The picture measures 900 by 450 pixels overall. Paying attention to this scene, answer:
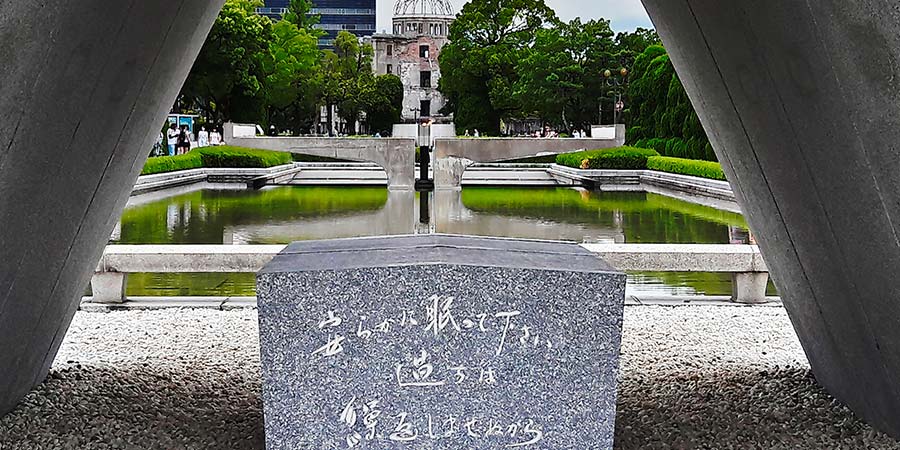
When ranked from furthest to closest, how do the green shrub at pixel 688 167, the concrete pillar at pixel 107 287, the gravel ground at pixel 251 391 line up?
the green shrub at pixel 688 167 < the concrete pillar at pixel 107 287 < the gravel ground at pixel 251 391

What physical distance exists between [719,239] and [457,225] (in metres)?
5.04

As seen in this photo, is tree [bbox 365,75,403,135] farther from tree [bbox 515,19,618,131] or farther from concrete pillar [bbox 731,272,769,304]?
concrete pillar [bbox 731,272,769,304]

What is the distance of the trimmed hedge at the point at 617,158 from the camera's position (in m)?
31.7

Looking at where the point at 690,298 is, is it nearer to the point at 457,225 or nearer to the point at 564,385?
the point at 564,385

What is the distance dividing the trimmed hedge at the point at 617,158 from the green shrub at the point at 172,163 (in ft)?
41.4

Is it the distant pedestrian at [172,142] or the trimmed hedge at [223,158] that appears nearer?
the trimmed hedge at [223,158]

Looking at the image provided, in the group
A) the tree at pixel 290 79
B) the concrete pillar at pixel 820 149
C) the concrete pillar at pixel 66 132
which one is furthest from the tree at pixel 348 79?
the concrete pillar at pixel 820 149

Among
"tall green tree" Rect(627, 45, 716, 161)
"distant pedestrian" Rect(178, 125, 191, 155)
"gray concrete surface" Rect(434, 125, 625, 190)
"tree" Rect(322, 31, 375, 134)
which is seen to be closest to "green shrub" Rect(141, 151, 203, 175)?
"distant pedestrian" Rect(178, 125, 191, 155)

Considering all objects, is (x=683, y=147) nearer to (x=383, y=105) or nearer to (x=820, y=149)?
(x=383, y=105)

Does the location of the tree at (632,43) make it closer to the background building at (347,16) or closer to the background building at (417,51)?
the background building at (417,51)

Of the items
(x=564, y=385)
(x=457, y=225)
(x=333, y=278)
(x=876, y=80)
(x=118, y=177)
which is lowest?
(x=457, y=225)

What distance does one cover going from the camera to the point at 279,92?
47.3 meters

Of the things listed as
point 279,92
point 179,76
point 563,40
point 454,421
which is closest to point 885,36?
point 454,421

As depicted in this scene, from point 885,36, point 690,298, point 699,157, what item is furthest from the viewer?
point 699,157
